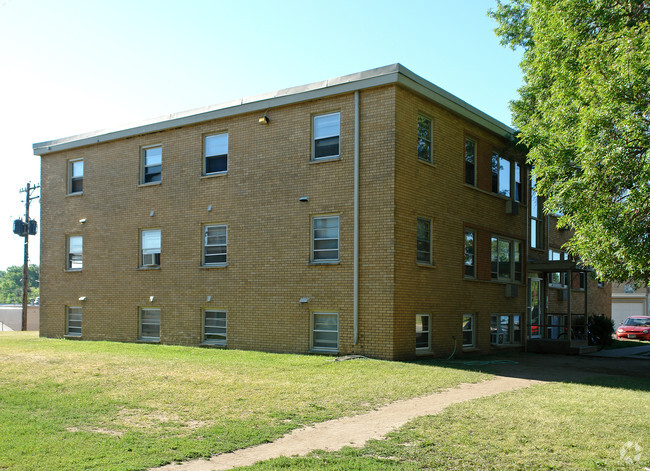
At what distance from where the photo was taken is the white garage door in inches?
2024

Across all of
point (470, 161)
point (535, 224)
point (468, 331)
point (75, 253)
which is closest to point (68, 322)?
point (75, 253)

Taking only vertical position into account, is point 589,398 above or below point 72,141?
below

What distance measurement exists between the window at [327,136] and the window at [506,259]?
7.10m

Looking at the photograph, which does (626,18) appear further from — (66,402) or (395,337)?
(66,402)

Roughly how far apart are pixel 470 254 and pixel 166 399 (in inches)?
487

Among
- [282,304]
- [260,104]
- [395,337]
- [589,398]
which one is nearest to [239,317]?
[282,304]

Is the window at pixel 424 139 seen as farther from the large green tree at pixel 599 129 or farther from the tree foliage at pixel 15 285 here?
the tree foliage at pixel 15 285

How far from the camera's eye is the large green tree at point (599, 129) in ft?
35.1

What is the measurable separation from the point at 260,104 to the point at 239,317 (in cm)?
627

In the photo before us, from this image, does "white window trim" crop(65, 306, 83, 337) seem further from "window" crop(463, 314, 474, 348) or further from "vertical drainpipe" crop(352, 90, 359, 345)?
"window" crop(463, 314, 474, 348)

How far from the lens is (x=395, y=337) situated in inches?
611

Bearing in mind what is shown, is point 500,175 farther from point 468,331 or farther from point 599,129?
point 599,129

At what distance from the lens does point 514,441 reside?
7.22m

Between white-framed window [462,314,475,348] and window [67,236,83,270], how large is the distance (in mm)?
13648
